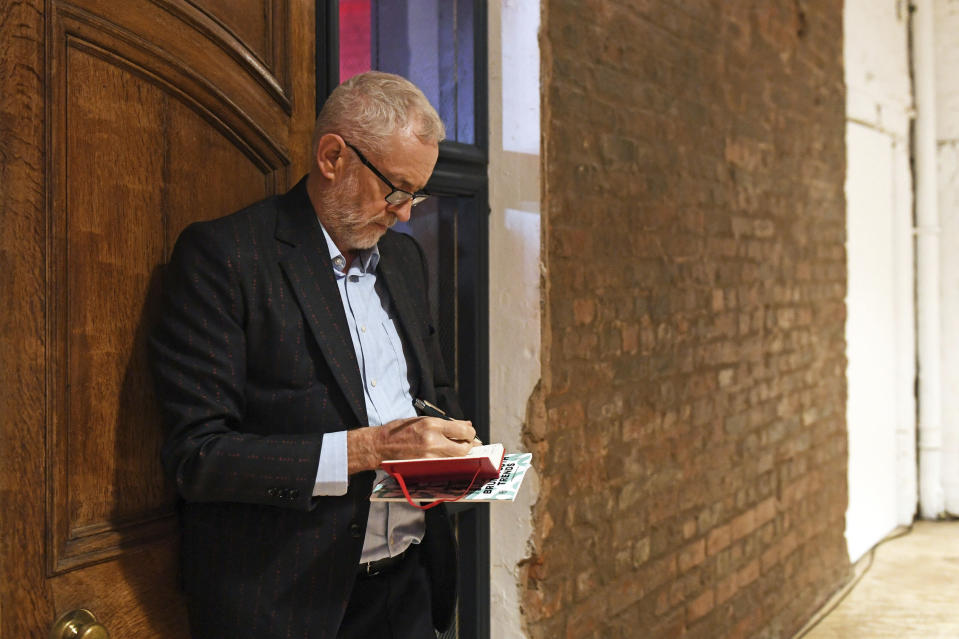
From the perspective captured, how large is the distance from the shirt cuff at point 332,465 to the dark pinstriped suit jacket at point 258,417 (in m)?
0.02

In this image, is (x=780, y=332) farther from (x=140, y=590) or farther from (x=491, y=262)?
(x=140, y=590)

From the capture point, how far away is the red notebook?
64.5 inches

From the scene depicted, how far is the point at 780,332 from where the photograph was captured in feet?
14.7

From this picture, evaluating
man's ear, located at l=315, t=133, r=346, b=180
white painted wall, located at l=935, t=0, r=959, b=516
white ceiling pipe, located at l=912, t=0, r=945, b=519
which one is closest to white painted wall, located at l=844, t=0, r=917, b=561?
white ceiling pipe, located at l=912, t=0, r=945, b=519

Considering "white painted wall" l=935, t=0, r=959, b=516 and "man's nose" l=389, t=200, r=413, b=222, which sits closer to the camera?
"man's nose" l=389, t=200, r=413, b=222

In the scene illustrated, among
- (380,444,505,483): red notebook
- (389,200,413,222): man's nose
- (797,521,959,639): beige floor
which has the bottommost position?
(797,521,959,639): beige floor

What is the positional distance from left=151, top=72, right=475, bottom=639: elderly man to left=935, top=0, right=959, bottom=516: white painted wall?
5.82 m

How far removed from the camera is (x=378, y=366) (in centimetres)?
190

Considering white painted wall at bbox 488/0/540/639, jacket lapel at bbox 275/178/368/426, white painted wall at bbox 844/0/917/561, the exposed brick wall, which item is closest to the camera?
jacket lapel at bbox 275/178/368/426

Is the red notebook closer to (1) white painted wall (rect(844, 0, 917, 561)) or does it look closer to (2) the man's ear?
(2) the man's ear

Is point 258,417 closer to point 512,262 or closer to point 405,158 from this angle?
point 405,158

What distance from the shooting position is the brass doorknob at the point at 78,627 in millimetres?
1589

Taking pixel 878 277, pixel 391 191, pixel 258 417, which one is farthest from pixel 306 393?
pixel 878 277

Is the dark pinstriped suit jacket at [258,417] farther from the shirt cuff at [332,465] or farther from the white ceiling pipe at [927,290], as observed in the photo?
the white ceiling pipe at [927,290]
